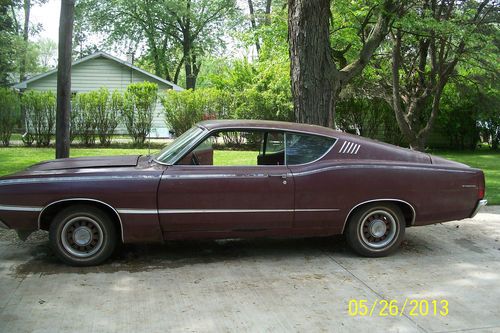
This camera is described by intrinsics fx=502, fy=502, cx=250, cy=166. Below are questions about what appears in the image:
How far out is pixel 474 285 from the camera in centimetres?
470

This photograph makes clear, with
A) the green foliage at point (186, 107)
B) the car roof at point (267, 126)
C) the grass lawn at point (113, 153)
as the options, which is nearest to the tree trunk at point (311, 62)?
the grass lawn at point (113, 153)

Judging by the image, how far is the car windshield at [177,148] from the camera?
5156 mm

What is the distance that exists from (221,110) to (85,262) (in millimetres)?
14884

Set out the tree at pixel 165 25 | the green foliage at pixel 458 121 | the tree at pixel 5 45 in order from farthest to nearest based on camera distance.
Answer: the tree at pixel 165 25 → the tree at pixel 5 45 → the green foliage at pixel 458 121

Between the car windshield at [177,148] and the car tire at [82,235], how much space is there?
2.72 ft

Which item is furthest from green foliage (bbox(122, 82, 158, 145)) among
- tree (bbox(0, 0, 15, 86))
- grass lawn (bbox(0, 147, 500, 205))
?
tree (bbox(0, 0, 15, 86))

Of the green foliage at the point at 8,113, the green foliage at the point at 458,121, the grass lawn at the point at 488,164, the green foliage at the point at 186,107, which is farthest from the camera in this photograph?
the green foliage at the point at 458,121

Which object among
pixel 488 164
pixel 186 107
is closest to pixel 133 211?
pixel 488 164

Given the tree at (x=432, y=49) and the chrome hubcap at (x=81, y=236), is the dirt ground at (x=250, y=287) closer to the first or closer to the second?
the chrome hubcap at (x=81, y=236)

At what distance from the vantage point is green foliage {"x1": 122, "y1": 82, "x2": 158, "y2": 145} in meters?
18.3

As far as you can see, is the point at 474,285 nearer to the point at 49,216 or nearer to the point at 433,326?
the point at 433,326

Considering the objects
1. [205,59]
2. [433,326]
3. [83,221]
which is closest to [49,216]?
[83,221]

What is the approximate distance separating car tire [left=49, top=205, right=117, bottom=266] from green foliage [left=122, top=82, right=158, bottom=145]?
13.6 metres

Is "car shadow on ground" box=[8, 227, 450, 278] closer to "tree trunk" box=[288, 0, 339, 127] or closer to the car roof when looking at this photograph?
the car roof
